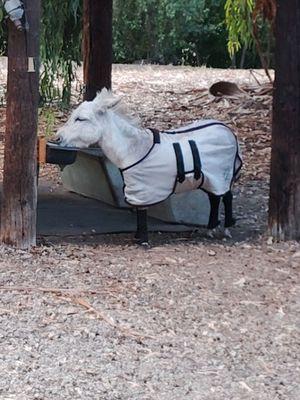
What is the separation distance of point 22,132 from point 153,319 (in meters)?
1.93

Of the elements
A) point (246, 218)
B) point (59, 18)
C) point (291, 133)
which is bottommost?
point (246, 218)

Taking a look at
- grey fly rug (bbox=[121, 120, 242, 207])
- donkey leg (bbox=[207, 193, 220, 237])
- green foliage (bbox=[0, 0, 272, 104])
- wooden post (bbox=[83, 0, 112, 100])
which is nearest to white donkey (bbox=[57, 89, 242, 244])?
grey fly rug (bbox=[121, 120, 242, 207])

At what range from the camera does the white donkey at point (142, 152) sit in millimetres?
→ 6750

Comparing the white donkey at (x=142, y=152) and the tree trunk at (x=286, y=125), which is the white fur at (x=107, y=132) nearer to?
the white donkey at (x=142, y=152)

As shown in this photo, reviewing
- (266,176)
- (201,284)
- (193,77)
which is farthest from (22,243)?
(193,77)

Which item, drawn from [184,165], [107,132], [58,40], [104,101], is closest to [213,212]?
[184,165]

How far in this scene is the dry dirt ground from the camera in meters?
4.22

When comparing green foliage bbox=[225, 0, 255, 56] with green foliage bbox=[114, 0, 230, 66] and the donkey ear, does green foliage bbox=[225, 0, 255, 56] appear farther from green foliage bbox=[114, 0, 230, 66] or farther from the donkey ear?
green foliage bbox=[114, 0, 230, 66]

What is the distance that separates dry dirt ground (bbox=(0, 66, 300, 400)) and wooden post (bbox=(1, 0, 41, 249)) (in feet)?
0.70

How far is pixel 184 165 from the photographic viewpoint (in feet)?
22.6

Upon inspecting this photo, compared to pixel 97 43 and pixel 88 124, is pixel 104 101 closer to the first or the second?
pixel 88 124

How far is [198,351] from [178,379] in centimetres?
41

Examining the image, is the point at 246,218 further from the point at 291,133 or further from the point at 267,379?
the point at 267,379

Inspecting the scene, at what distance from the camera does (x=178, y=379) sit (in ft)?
14.0
